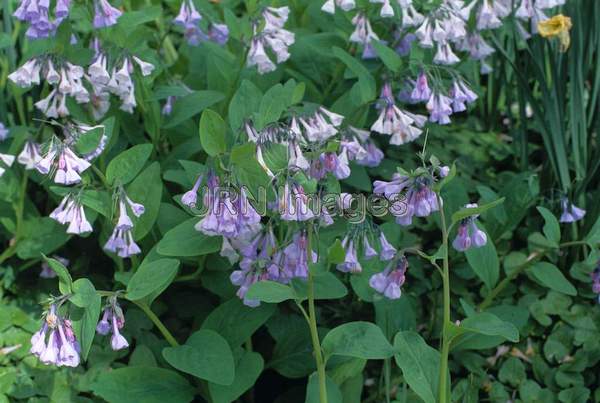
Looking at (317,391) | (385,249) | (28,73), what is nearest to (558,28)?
(385,249)

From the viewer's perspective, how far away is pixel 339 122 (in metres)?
2.20

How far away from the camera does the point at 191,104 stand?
2432 mm

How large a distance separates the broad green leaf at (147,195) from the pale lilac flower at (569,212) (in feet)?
3.91

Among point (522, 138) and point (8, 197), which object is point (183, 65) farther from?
point (522, 138)

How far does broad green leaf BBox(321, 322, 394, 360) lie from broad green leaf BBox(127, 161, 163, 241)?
0.60 metres

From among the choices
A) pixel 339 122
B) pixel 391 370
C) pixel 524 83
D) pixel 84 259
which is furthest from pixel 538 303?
pixel 84 259

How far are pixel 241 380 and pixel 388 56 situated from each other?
1.00 m

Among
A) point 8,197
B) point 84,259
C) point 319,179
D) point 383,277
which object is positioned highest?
point 319,179

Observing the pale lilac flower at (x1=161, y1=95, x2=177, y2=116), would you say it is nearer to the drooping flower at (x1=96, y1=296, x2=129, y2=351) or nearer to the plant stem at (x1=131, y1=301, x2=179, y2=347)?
the plant stem at (x1=131, y1=301, x2=179, y2=347)

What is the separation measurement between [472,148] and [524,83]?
0.51m

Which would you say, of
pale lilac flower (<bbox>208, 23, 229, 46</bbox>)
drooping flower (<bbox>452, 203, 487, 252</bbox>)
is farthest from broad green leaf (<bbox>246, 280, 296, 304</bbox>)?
pale lilac flower (<bbox>208, 23, 229, 46</bbox>)

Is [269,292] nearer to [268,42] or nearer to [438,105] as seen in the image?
[438,105]

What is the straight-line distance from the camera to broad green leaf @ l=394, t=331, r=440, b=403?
1895 mm

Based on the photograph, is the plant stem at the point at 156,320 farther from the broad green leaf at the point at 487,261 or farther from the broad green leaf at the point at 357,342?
the broad green leaf at the point at 487,261
